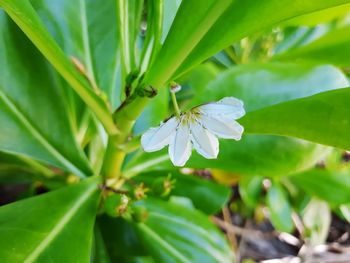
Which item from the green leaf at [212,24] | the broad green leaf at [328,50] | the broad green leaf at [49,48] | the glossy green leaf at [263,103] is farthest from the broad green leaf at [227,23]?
the broad green leaf at [328,50]

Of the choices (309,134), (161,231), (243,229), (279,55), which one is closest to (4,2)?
(309,134)

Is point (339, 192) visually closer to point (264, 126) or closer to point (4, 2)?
point (264, 126)

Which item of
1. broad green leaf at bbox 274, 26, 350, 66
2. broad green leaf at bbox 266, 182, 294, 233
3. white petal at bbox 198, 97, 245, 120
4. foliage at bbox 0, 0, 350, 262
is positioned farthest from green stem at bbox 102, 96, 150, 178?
broad green leaf at bbox 266, 182, 294, 233

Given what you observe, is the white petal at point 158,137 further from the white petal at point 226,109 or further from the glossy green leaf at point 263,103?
the glossy green leaf at point 263,103

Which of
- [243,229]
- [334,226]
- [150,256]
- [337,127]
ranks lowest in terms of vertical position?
[334,226]

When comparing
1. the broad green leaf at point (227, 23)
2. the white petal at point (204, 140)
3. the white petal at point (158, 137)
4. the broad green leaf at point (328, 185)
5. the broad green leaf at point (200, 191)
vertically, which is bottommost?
the broad green leaf at point (328, 185)
